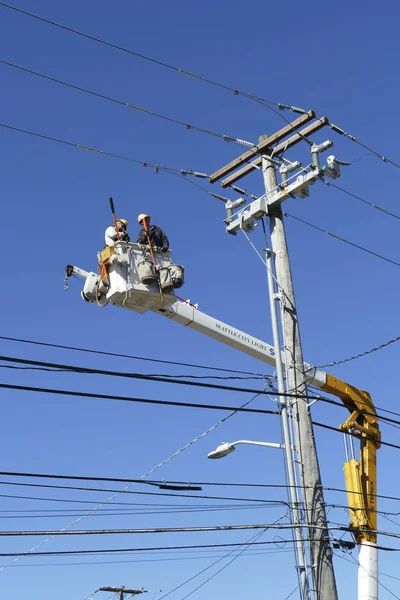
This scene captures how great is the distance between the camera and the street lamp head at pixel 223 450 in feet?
45.7

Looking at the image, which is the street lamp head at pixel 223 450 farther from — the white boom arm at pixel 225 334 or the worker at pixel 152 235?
the worker at pixel 152 235

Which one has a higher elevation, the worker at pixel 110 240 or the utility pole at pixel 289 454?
the worker at pixel 110 240

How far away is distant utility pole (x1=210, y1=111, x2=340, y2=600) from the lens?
12.6 meters

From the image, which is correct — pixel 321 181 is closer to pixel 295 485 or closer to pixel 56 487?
pixel 295 485

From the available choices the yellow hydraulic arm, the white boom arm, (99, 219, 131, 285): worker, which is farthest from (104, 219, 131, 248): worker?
the yellow hydraulic arm

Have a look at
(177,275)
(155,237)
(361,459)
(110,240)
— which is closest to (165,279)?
(177,275)

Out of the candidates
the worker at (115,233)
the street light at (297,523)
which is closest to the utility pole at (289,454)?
the street light at (297,523)

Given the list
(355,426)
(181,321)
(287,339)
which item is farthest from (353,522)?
(181,321)

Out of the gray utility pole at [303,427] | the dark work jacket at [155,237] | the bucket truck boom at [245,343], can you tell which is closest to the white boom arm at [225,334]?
the bucket truck boom at [245,343]

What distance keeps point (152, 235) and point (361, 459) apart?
5770 mm

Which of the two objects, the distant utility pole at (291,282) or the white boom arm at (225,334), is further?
the white boom arm at (225,334)

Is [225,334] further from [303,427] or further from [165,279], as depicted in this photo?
[303,427]

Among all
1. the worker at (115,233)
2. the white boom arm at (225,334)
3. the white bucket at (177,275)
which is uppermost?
the worker at (115,233)

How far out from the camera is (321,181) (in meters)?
15.0
